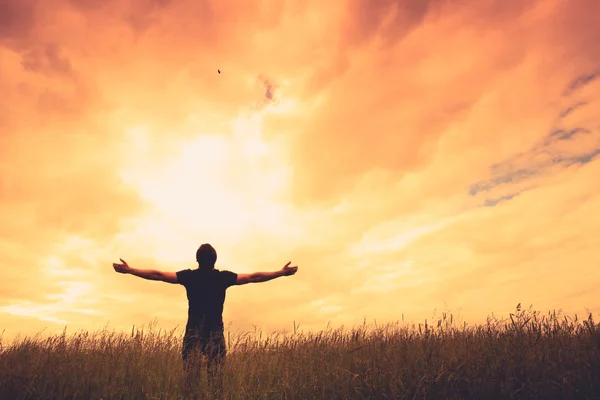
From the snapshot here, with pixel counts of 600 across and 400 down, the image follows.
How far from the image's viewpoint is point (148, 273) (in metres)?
6.43

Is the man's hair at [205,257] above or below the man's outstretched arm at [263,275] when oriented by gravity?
above

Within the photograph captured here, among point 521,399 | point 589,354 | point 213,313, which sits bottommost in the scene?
point 521,399

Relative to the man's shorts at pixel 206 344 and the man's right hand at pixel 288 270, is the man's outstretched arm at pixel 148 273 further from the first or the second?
the man's right hand at pixel 288 270

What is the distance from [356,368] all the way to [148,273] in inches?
139

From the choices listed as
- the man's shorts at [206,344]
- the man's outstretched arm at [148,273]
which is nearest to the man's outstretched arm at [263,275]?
the man's shorts at [206,344]

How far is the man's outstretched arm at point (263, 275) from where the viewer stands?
6.40m

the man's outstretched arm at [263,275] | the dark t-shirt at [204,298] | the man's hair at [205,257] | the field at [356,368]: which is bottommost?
the field at [356,368]

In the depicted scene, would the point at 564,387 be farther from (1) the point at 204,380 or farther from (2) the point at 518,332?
(1) the point at 204,380

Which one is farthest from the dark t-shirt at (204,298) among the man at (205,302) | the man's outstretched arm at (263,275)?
the man's outstretched arm at (263,275)

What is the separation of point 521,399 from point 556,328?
275 cm

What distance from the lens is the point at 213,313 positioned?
608cm

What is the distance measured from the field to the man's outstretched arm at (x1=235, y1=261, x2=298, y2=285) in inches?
54.3

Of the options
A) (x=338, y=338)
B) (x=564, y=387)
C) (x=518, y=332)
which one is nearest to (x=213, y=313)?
(x=338, y=338)

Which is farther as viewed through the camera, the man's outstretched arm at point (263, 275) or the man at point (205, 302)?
the man's outstretched arm at point (263, 275)
